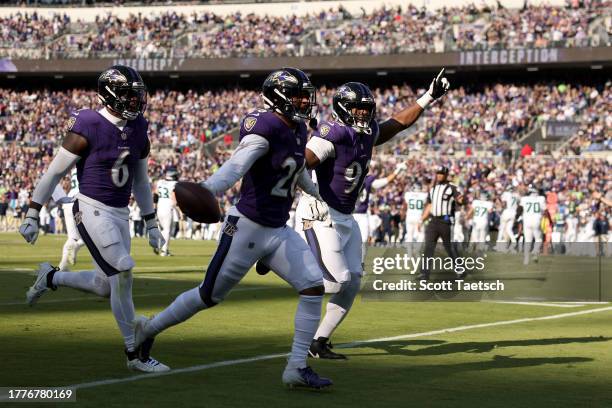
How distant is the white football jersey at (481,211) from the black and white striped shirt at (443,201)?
1236 cm

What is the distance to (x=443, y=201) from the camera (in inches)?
643

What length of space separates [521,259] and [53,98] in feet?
130

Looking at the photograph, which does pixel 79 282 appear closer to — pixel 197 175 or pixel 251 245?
pixel 251 245

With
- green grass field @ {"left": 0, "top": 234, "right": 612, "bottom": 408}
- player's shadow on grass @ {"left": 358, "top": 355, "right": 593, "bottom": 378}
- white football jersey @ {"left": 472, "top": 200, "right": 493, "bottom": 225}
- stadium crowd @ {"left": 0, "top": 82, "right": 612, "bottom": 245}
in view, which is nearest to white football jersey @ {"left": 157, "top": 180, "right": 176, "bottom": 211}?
white football jersey @ {"left": 472, "top": 200, "right": 493, "bottom": 225}

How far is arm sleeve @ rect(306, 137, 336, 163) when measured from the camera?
354 inches

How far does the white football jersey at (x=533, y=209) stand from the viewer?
24297mm

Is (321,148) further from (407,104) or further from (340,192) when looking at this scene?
(407,104)

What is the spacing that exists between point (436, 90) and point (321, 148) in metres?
1.50

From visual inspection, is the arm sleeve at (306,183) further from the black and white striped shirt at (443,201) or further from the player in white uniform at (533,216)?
the player in white uniform at (533,216)

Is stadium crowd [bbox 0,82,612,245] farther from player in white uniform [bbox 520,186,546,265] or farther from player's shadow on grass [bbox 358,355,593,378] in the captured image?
player's shadow on grass [bbox 358,355,593,378]

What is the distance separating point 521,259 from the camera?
21125 mm

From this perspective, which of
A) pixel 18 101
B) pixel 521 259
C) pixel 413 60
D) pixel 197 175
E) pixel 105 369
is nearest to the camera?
pixel 105 369

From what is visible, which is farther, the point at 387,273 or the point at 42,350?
the point at 387,273

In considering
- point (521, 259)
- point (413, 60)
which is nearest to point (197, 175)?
point (413, 60)
